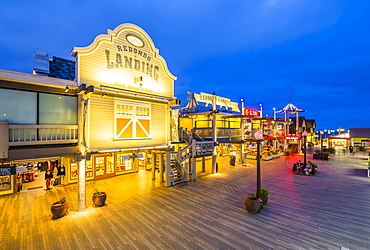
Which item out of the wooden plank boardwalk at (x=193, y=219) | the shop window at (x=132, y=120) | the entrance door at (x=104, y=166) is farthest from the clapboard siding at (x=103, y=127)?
the entrance door at (x=104, y=166)

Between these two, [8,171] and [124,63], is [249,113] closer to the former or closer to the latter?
[124,63]

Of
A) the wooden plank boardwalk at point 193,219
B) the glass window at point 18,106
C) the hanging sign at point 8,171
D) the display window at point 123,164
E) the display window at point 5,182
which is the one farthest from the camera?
the display window at point 123,164

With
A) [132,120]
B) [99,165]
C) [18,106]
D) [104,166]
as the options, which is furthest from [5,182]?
[132,120]

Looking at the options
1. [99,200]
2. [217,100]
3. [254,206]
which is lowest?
Answer: [99,200]

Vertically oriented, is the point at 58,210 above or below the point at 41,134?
below

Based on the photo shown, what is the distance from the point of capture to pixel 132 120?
1248 cm

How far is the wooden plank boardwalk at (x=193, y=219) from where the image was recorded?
269 inches

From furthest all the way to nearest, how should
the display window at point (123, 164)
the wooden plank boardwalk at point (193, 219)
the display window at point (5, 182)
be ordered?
the display window at point (123, 164)
the display window at point (5, 182)
the wooden plank boardwalk at point (193, 219)

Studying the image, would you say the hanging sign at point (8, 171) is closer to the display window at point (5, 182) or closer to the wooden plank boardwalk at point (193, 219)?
the display window at point (5, 182)

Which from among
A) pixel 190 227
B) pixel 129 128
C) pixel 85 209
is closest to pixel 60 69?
pixel 129 128

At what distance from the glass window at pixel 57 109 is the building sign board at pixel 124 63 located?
1.45m

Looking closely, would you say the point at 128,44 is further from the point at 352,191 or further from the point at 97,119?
the point at 352,191

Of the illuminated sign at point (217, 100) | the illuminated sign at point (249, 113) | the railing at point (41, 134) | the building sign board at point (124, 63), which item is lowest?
the railing at point (41, 134)

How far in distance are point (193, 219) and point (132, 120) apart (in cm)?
752
